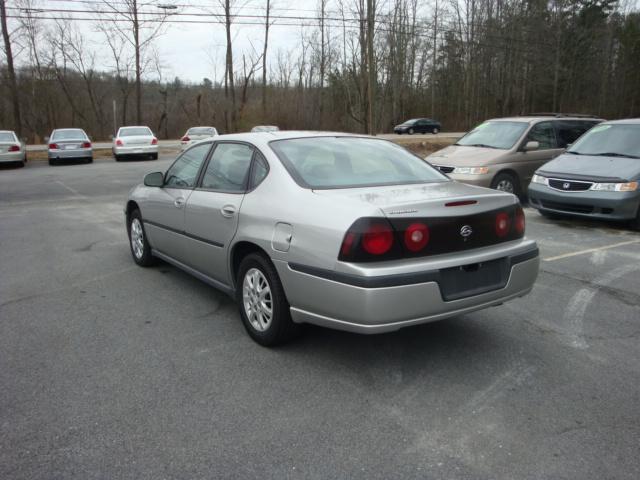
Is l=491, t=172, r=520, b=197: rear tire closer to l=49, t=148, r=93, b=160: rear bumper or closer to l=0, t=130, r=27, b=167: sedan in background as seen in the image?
l=49, t=148, r=93, b=160: rear bumper

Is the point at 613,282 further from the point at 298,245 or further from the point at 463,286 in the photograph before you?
the point at 298,245

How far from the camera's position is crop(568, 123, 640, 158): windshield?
338 inches

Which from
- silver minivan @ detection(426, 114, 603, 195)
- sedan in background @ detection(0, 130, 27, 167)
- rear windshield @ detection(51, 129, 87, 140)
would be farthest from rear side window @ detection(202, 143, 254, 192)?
rear windshield @ detection(51, 129, 87, 140)

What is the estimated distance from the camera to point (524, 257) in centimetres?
373

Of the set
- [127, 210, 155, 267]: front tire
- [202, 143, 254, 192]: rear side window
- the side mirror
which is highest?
[202, 143, 254, 192]: rear side window

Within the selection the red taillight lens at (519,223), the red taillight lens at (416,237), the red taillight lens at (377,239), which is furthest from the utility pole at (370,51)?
the red taillight lens at (377,239)

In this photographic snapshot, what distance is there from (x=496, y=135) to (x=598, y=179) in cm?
313

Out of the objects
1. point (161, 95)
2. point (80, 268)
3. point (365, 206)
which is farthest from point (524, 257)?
point (161, 95)

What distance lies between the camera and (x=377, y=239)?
124 inches

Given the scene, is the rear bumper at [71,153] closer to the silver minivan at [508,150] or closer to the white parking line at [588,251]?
the silver minivan at [508,150]

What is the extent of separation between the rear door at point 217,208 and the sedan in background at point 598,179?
5.88 meters

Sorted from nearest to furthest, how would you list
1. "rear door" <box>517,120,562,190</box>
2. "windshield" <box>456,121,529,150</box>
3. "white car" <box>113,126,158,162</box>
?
1. "rear door" <box>517,120,562,190</box>
2. "windshield" <box>456,121,529,150</box>
3. "white car" <box>113,126,158,162</box>

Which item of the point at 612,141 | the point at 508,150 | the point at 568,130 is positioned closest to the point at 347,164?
the point at 612,141

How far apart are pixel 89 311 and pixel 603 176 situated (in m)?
7.23
